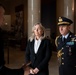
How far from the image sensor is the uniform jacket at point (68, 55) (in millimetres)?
3271

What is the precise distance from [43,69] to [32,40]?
1.60ft

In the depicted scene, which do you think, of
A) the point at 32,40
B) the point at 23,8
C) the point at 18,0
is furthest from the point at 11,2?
the point at 32,40

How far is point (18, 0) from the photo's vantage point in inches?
709

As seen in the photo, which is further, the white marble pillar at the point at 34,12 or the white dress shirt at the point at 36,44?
the white marble pillar at the point at 34,12

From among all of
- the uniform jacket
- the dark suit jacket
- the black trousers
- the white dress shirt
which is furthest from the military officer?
the black trousers

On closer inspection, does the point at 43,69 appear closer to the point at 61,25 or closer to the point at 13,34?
the point at 61,25

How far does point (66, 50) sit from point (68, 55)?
0.29 feet

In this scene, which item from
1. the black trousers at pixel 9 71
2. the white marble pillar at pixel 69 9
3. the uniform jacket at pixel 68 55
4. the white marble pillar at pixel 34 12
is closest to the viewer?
the black trousers at pixel 9 71

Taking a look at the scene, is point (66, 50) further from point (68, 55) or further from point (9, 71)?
point (9, 71)

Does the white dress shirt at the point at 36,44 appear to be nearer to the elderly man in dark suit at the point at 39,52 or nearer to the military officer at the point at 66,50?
the elderly man in dark suit at the point at 39,52

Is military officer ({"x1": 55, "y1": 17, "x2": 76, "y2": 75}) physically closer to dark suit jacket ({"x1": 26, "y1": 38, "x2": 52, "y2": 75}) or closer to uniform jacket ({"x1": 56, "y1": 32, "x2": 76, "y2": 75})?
uniform jacket ({"x1": 56, "y1": 32, "x2": 76, "y2": 75})

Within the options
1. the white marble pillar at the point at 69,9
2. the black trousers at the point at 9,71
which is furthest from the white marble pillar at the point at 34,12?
the black trousers at the point at 9,71

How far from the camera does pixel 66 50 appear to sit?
334 centimetres

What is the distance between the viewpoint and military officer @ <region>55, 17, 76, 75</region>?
129 inches
